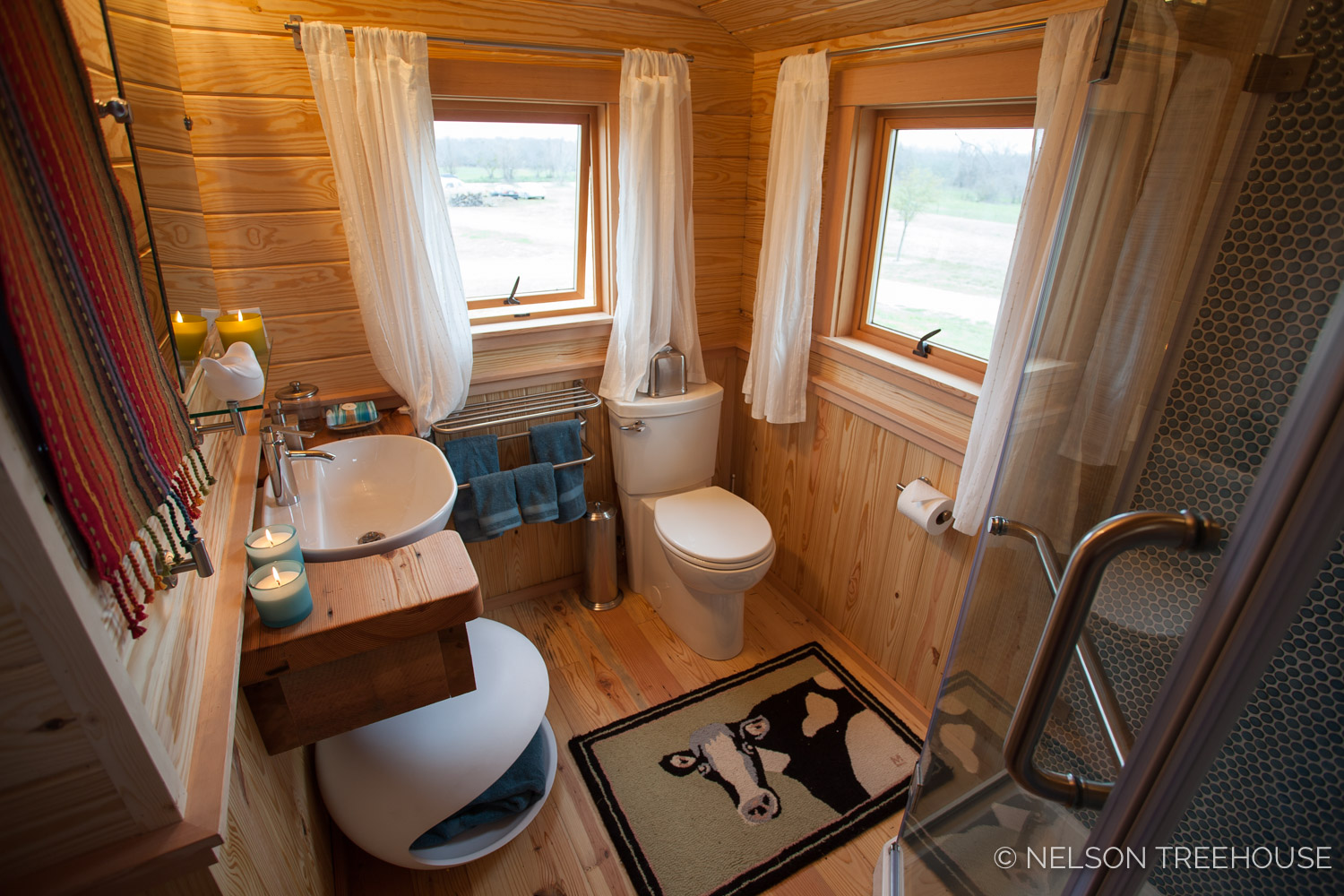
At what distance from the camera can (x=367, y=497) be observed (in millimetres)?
1673

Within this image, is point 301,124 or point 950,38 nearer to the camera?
point 950,38

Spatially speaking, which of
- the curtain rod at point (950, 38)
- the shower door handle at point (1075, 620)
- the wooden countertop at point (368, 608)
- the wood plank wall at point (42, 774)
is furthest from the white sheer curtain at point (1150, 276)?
the wood plank wall at point (42, 774)

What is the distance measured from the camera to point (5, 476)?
0.48 metres

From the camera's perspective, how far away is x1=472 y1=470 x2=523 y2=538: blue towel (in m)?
2.06

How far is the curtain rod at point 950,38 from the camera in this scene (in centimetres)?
138

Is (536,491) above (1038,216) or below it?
below

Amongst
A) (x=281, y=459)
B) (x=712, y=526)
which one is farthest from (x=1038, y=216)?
(x=281, y=459)

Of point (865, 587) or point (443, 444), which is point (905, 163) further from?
point (443, 444)

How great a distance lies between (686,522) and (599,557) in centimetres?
44

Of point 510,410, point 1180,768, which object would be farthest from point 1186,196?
point 510,410

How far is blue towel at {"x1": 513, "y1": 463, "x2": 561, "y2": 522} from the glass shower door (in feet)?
4.67

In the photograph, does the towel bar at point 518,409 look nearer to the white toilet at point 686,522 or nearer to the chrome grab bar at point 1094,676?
the white toilet at point 686,522

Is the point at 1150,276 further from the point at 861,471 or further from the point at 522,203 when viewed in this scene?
the point at 522,203

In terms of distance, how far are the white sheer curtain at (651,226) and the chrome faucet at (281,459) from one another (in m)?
1.00
